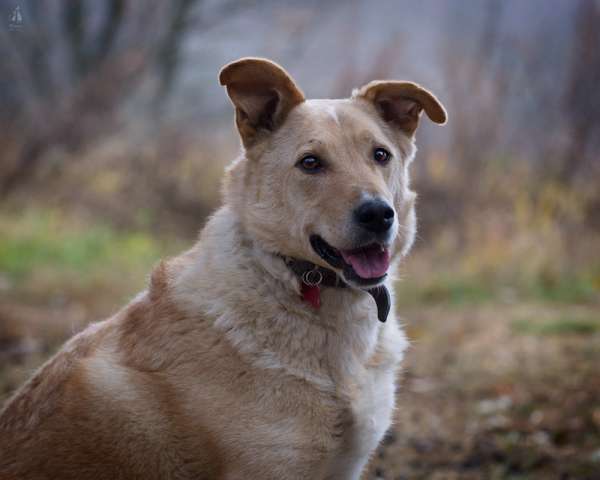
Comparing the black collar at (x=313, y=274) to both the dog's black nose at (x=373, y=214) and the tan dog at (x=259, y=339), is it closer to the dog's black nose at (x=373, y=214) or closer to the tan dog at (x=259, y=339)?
the tan dog at (x=259, y=339)

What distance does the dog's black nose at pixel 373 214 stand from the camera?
284cm

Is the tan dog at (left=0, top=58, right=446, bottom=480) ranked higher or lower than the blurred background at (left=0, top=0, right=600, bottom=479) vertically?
lower

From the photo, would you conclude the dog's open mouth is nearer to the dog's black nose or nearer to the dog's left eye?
the dog's black nose

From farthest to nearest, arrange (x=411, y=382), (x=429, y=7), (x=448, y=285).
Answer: (x=429, y=7)
(x=448, y=285)
(x=411, y=382)

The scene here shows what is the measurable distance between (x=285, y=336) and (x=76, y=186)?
772 cm

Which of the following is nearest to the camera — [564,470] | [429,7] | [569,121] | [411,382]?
[564,470]

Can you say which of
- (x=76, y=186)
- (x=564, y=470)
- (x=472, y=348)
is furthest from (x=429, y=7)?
(x=564, y=470)

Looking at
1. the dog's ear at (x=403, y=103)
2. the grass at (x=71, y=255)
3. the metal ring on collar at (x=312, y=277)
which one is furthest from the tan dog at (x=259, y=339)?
the grass at (x=71, y=255)

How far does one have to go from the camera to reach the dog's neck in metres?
2.86

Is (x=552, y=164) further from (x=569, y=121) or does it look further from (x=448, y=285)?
(x=448, y=285)

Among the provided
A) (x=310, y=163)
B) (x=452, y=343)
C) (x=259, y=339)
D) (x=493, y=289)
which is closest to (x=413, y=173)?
(x=493, y=289)

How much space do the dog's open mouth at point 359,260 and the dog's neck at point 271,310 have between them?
0.47 feet

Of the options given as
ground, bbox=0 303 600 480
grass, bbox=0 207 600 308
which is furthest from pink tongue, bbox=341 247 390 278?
grass, bbox=0 207 600 308

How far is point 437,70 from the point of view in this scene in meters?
11.1
